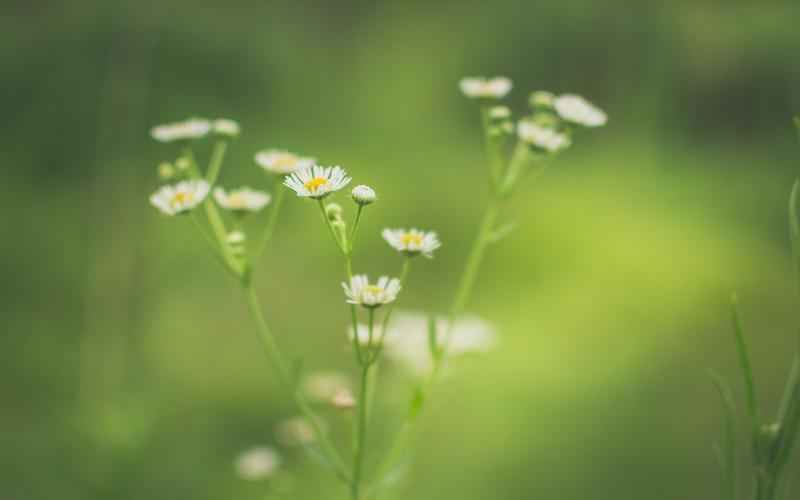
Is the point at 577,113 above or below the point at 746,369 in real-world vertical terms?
above

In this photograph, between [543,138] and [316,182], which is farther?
[543,138]

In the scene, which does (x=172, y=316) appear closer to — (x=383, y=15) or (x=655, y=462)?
(x=655, y=462)

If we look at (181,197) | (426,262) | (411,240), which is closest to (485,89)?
(411,240)

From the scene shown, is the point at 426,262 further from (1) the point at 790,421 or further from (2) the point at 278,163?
(1) the point at 790,421

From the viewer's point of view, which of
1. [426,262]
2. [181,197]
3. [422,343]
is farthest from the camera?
[426,262]

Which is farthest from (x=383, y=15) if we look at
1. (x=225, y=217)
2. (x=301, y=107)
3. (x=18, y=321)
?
(x=18, y=321)

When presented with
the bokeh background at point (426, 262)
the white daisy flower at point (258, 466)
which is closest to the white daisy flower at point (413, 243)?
the bokeh background at point (426, 262)
